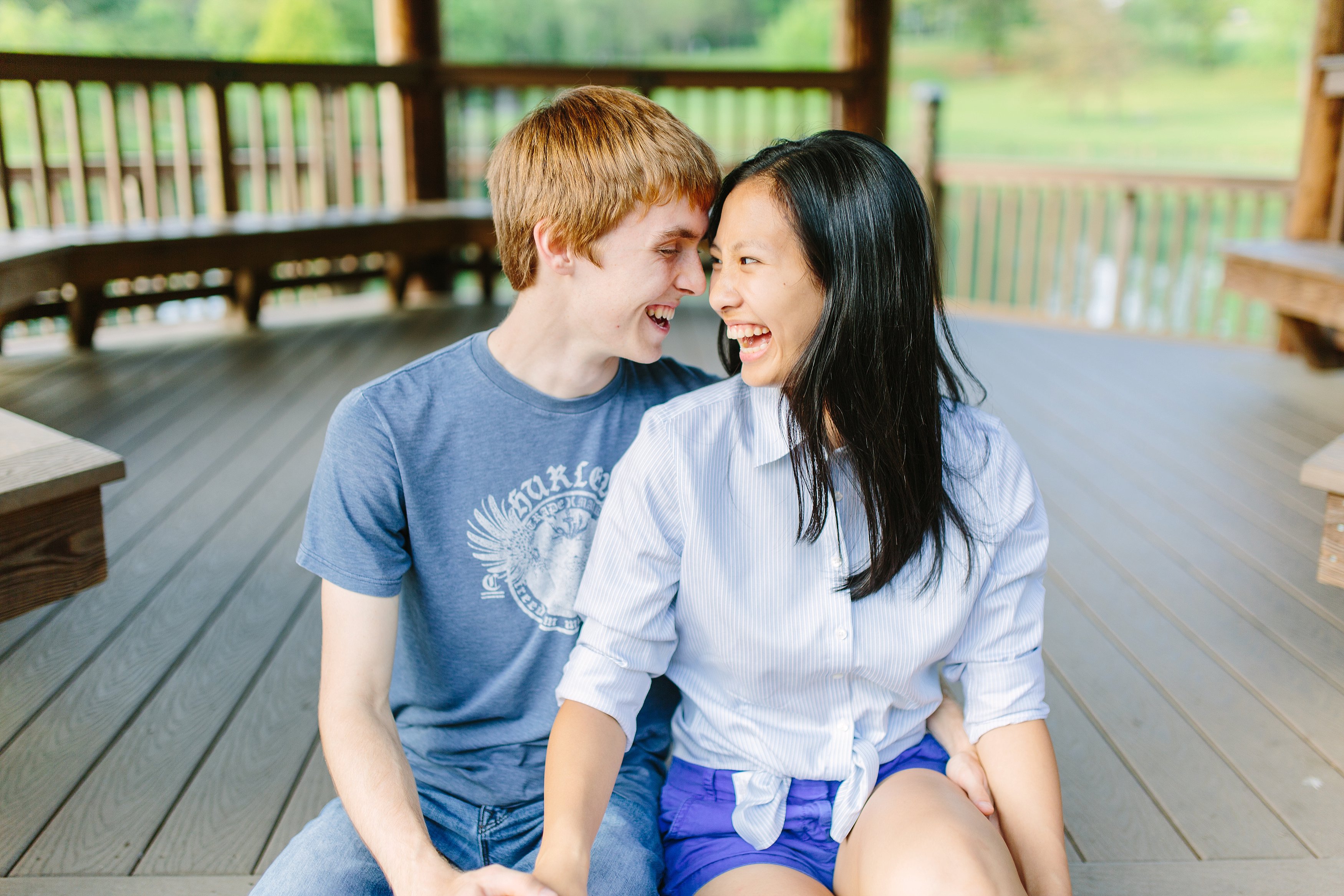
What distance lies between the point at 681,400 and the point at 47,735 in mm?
1331

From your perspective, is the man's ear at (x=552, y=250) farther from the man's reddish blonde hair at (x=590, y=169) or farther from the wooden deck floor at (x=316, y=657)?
the wooden deck floor at (x=316, y=657)

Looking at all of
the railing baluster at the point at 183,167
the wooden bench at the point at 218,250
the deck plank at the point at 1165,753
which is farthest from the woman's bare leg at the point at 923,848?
the railing baluster at the point at 183,167

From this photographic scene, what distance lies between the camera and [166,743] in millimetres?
1801

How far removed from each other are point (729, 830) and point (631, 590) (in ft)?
0.98

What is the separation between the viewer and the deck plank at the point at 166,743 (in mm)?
1513

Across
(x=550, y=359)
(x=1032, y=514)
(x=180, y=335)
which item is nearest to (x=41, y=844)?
(x=550, y=359)

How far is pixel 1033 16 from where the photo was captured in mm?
15695

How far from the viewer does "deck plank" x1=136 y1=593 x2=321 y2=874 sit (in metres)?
1.51

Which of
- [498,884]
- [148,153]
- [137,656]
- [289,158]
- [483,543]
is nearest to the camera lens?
[498,884]

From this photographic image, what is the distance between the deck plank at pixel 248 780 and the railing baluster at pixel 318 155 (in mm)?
3897

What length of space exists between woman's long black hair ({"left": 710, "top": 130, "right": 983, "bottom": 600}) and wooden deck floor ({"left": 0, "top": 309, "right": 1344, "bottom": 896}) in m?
0.71

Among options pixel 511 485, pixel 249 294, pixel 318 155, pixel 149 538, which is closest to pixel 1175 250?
pixel 318 155

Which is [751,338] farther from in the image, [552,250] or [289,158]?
[289,158]

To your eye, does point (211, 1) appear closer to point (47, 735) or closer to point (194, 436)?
point (194, 436)
